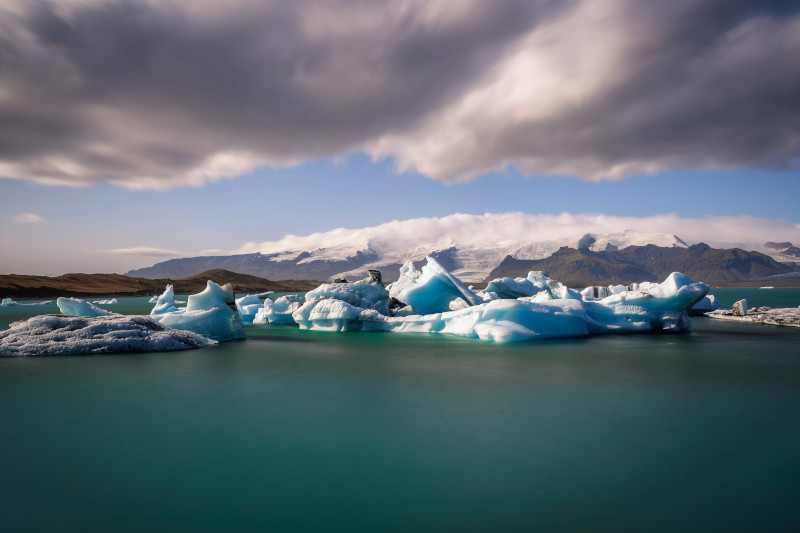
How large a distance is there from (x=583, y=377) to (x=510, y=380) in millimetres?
1291

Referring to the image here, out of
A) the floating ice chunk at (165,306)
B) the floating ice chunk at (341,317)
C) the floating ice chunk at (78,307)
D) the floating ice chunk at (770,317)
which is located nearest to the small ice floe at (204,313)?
the floating ice chunk at (78,307)

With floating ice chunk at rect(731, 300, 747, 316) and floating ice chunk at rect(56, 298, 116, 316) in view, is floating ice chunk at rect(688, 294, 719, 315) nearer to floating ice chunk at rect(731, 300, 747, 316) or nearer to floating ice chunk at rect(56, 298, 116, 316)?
floating ice chunk at rect(731, 300, 747, 316)

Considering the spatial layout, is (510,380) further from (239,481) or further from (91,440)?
(91,440)

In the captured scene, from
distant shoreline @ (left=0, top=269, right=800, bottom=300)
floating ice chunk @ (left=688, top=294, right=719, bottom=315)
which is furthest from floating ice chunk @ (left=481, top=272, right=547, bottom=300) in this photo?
distant shoreline @ (left=0, top=269, right=800, bottom=300)

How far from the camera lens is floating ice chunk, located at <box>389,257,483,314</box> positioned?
1847 centimetres

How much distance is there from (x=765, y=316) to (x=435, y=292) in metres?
14.5

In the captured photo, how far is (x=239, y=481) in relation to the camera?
364cm

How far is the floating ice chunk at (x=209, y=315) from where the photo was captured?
13.2 meters

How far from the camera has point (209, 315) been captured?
13.3 meters

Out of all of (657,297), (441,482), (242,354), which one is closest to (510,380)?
(441,482)

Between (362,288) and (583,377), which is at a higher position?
(362,288)

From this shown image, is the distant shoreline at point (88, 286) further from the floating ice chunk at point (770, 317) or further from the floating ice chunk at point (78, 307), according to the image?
the floating ice chunk at point (770, 317)

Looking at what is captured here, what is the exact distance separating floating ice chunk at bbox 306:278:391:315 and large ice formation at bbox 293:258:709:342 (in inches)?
1.6

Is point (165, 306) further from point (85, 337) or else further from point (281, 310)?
point (85, 337)
